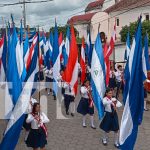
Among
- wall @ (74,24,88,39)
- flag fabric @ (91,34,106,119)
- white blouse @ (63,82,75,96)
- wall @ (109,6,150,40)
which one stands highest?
wall @ (109,6,150,40)

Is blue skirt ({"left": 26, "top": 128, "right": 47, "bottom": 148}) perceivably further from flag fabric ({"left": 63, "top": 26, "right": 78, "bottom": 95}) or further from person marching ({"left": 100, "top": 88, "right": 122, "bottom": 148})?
flag fabric ({"left": 63, "top": 26, "right": 78, "bottom": 95})

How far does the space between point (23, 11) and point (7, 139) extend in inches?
1138

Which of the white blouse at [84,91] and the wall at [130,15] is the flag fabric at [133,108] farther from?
the wall at [130,15]

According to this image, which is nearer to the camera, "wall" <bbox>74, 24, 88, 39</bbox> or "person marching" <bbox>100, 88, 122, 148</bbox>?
"person marching" <bbox>100, 88, 122, 148</bbox>

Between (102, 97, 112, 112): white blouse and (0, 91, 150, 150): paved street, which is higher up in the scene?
(102, 97, 112, 112): white blouse

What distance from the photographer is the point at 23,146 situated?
9.67 meters

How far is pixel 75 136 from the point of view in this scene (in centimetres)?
1054

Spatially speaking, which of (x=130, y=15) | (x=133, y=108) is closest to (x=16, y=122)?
Result: (x=133, y=108)

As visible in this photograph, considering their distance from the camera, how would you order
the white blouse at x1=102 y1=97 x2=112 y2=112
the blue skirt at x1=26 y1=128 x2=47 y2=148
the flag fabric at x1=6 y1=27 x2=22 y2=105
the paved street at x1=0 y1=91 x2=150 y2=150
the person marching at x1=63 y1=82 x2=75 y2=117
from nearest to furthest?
the flag fabric at x1=6 y1=27 x2=22 y2=105, the blue skirt at x1=26 y1=128 x2=47 y2=148, the paved street at x1=0 y1=91 x2=150 y2=150, the white blouse at x1=102 y1=97 x2=112 y2=112, the person marching at x1=63 y1=82 x2=75 y2=117

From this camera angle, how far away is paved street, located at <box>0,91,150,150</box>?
9578 mm

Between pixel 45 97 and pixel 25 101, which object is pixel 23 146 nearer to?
pixel 25 101

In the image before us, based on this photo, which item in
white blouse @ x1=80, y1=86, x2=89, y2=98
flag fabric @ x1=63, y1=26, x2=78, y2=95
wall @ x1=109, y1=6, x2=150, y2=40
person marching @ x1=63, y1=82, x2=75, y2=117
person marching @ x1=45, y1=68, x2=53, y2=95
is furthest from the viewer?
wall @ x1=109, y1=6, x2=150, y2=40

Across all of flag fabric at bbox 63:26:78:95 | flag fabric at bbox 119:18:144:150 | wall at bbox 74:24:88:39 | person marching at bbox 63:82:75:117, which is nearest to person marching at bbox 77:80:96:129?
flag fabric at bbox 63:26:78:95

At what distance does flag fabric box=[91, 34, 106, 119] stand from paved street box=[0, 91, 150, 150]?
2.59 feet
